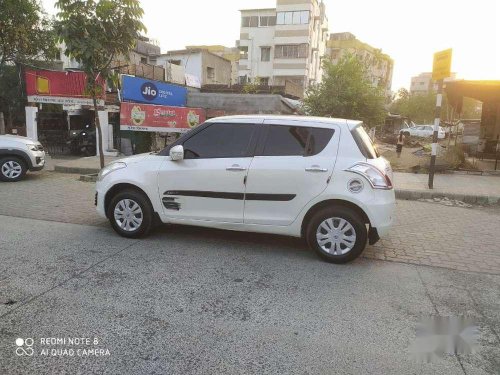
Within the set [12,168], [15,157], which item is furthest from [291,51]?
[12,168]

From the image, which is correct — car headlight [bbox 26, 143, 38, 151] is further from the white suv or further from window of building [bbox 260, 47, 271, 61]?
window of building [bbox 260, 47, 271, 61]

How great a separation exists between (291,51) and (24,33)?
32369 millimetres

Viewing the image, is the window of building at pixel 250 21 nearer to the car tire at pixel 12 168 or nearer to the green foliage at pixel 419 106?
the green foliage at pixel 419 106

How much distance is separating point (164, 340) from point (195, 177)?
8.26ft

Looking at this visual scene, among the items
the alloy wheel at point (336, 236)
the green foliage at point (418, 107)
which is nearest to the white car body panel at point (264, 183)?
the alloy wheel at point (336, 236)

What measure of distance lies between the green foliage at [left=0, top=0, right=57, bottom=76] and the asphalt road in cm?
1580

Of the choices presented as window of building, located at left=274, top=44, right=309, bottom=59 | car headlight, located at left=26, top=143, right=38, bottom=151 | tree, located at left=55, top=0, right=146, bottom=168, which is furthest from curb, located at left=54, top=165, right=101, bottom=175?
window of building, located at left=274, top=44, right=309, bottom=59

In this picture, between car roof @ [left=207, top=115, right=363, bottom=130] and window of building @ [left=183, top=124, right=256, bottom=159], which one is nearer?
car roof @ [left=207, top=115, right=363, bottom=130]

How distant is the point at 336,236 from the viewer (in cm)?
483

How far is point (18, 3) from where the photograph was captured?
17328mm

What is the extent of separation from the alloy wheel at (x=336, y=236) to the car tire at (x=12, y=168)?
848cm

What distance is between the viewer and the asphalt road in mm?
2877

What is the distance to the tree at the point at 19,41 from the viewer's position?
17.5m

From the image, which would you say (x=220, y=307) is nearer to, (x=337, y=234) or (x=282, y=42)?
(x=337, y=234)
